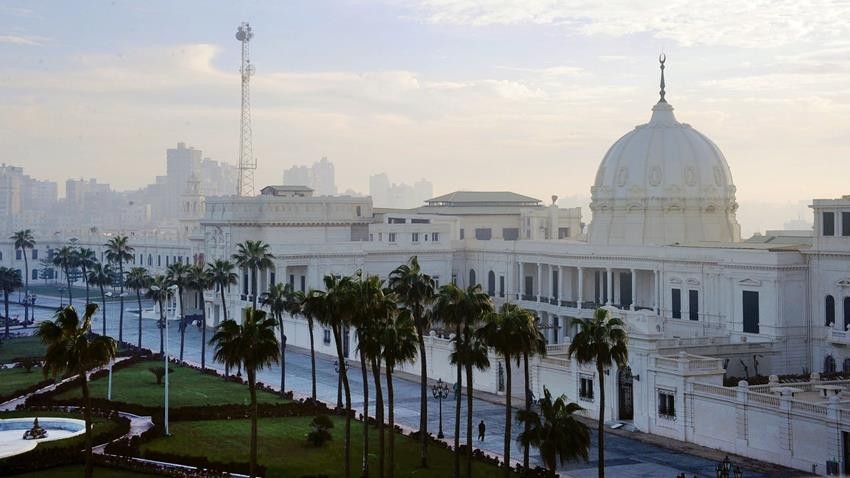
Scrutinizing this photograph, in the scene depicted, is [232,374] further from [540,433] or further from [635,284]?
[540,433]

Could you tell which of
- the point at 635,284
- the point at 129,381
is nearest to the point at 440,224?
the point at 635,284

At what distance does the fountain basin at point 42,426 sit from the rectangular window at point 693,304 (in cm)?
4491

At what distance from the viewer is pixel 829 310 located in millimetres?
73312

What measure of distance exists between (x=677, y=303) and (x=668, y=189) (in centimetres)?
1202

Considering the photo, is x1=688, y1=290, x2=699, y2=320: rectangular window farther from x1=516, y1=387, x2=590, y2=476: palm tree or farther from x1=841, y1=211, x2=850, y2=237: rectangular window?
x1=516, y1=387, x2=590, y2=476: palm tree

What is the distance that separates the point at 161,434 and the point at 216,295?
56.1 meters

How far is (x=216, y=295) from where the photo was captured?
112 metres

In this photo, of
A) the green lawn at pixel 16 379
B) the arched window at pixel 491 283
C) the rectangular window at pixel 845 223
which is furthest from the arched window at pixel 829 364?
the green lawn at pixel 16 379

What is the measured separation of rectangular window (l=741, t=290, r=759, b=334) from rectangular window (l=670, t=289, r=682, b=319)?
811 cm

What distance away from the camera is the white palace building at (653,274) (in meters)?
56.4

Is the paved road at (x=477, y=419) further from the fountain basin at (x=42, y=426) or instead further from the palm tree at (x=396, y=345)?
the fountain basin at (x=42, y=426)

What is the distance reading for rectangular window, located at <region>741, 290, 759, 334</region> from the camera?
76688mm

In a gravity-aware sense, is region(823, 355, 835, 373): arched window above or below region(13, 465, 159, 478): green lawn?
above

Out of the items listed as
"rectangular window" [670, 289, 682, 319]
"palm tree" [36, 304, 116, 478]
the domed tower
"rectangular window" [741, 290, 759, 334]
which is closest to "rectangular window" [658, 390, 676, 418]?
"rectangular window" [741, 290, 759, 334]
